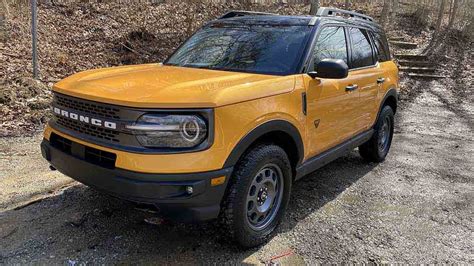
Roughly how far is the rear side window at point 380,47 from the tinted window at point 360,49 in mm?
265

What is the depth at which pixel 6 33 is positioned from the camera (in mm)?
8984

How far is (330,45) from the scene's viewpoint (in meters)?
4.10

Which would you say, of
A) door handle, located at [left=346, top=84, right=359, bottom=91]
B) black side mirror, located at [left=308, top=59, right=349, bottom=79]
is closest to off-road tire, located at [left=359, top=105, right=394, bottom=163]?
door handle, located at [left=346, top=84, right=359, bottom=91]

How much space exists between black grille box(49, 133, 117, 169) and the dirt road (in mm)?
688

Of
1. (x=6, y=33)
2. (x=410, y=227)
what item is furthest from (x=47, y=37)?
(x=410, y=227)

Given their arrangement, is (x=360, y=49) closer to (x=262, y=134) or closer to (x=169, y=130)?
(x=262, y=134)

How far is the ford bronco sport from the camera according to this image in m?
2.62

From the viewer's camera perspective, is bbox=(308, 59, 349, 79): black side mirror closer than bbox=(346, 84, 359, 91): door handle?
Yes

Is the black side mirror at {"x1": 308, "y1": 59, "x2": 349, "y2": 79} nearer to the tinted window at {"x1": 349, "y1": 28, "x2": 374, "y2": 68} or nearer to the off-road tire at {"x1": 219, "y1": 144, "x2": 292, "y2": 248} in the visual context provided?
the off-road tire at {"x1": 219, "y1": 144, "x2": 292, "y2": 248}

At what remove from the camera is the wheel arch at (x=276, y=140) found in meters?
2.86

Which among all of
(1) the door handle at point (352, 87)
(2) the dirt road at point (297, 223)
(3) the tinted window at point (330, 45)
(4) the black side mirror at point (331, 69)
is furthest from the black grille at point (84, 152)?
(1) the door handle at point (352, 87)

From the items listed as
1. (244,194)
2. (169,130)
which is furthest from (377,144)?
(169,130)

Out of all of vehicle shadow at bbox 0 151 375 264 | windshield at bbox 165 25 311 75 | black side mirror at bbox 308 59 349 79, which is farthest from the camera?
windshield at bbox 165 25 311 75

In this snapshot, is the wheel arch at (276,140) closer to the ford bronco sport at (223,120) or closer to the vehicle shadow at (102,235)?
the ford bronco sport at (223,120)
